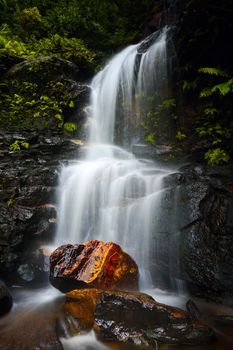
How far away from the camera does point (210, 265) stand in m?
4.86

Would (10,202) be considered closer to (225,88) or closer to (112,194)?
(112,194)

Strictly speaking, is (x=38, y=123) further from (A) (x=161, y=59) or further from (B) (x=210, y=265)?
(B) (x=210, y=265)

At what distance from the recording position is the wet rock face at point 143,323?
3443mm

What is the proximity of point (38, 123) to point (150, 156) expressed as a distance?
3.99m

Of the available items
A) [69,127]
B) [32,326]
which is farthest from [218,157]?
[32,326]

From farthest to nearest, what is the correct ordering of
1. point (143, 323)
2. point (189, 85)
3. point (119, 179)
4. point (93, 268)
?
1. point (189, 85)
2. point (119, 179)
3. point (93, 268)
4. point (143, 323)

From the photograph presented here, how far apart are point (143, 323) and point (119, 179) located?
387cm

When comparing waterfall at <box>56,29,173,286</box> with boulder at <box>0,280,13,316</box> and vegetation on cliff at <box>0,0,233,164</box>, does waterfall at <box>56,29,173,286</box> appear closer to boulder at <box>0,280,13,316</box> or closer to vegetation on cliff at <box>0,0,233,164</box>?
vegetation on cliff at <box>0,0,233,164</box>

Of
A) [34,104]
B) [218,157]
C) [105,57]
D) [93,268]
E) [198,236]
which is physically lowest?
[93,268]

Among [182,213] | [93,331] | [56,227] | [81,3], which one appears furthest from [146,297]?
[81,3]

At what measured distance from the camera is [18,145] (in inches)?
326

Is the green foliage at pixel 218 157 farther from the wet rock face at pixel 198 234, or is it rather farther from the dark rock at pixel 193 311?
the dark rock at pixel 193 311

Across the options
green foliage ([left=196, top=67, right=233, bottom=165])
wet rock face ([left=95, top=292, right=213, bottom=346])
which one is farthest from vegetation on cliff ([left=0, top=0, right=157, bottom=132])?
wet rock face ([left=95, top=292, right=213, bottom=346])

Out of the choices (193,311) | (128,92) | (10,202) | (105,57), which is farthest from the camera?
(105,57)
